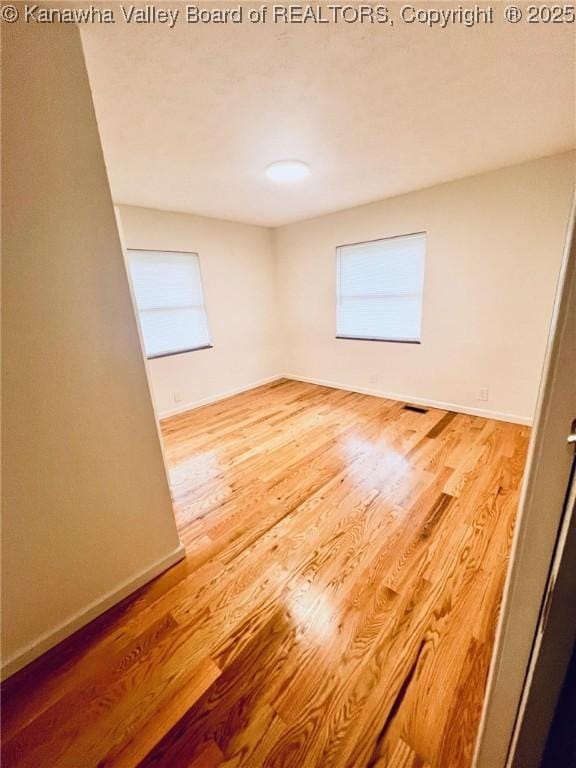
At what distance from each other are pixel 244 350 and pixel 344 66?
10.8ft

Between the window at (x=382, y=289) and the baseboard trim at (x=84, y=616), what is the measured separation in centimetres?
317

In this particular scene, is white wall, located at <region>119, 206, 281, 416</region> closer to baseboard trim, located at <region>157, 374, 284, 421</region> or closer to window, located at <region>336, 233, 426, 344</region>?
baseboard trim, located at <region>157, 374, 284, 421</region>

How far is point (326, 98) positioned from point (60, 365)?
1843 millimetres

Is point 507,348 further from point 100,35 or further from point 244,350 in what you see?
point 100,35

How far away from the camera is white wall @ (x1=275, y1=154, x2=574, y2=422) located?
2420 millimetres

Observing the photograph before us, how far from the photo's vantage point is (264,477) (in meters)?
2.23

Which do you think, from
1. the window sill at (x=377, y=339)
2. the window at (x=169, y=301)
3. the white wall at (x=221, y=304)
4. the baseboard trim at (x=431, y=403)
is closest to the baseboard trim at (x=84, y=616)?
the white wall at (x=221, y=304)

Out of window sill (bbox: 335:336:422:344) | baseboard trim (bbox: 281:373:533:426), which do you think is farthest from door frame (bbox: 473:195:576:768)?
window sill (bbox: 335:336:422:344)

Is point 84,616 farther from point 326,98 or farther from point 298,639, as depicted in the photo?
point 326,98

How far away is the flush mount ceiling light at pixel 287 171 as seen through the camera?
218 cm

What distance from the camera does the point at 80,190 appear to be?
1.06m

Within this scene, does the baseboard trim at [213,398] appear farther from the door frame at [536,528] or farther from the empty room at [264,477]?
the door frame at [536,528]

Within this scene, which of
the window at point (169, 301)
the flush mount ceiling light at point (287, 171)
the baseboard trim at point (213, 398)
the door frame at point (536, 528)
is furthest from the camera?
the baseboard trim at point (213, 398)

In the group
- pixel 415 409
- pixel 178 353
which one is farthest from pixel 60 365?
pixel 415 409
